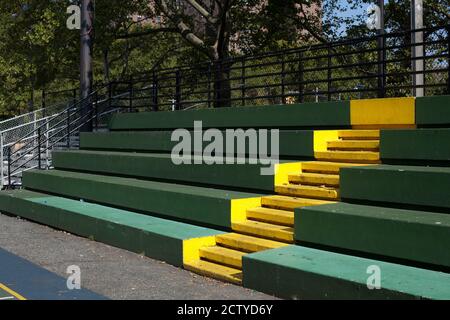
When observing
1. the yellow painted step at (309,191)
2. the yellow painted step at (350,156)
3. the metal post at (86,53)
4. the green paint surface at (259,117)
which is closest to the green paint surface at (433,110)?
the yellow painted step at (350,156)

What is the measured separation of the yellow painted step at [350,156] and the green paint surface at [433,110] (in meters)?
0.76

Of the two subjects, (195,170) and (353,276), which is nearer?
(353,276)

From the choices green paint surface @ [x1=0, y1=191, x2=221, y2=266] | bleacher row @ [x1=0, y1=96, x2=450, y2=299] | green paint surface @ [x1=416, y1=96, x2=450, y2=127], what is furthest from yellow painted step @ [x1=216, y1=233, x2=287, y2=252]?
green paint surface @ [x1=416, y1=96, x2=450, y2=127]

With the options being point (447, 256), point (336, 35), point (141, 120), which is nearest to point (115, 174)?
point (141, 120)

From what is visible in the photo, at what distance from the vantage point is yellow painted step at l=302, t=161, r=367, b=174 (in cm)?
788

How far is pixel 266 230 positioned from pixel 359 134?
91.0 inches

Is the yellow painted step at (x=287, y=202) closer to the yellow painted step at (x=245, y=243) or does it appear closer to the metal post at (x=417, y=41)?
the yellow painted step at (x=245, y=243)

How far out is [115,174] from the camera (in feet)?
38.7

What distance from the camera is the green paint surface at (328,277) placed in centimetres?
492

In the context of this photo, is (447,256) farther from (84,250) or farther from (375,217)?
(84,250)

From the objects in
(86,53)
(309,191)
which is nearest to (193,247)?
(309,191)

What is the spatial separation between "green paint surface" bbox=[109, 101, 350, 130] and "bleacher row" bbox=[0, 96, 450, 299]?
0.9 inches

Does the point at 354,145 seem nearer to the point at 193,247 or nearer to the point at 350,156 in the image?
the point at 350,156

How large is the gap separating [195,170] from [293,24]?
38.7 ft
